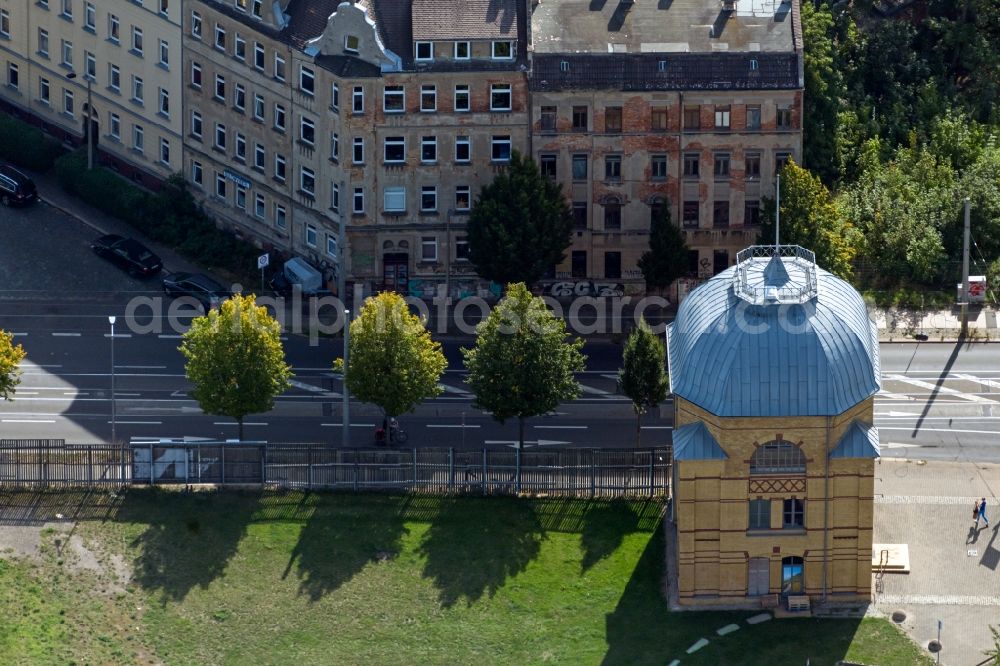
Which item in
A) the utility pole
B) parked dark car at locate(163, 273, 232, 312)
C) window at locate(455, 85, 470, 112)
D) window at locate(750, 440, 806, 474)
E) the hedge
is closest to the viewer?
window at locate(750, 440, 806, 474)

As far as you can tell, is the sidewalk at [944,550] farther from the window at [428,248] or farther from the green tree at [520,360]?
the window at [428,248]

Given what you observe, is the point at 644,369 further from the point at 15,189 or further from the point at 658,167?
the point at 15,189

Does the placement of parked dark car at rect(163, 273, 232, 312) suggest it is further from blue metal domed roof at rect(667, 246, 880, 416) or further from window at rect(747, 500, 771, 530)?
window at rect(747, 500, 771, 530)

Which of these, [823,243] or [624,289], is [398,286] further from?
[823,243]

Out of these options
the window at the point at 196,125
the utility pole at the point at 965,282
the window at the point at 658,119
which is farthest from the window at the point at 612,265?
the window at the point at 196,125

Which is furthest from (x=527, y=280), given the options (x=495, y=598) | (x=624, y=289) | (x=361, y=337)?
(x=495, y=598)

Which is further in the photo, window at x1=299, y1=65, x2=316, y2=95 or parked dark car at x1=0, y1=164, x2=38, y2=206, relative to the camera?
parked dark car at x1=0, y1=164, x2=38, y2=206

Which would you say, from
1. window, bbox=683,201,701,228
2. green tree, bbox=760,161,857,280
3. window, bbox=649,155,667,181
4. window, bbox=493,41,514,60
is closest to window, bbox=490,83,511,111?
window, bbox=493,41,514,60
